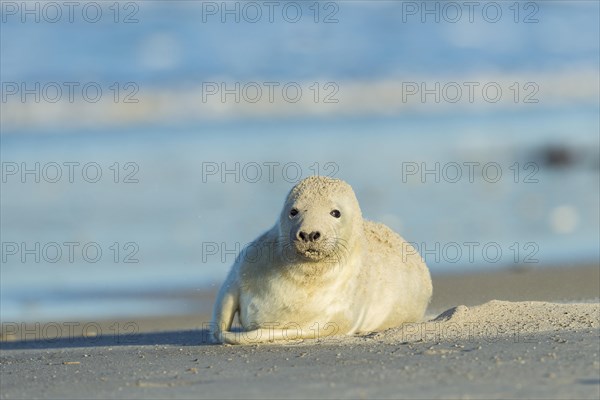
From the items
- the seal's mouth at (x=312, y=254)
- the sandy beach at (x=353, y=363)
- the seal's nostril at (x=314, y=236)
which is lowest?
the sandy beach at (x=353, y=363)

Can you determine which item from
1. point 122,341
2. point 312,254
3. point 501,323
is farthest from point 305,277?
point 122,341

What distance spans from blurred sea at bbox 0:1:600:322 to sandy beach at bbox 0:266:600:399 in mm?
2512

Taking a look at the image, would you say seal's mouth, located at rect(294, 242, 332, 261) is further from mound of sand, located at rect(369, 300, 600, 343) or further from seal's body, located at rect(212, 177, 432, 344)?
mound of sand, located at rect(369, 300, 600, 343)

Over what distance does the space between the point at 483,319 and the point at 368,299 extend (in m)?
1.01

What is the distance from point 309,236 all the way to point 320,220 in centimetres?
15

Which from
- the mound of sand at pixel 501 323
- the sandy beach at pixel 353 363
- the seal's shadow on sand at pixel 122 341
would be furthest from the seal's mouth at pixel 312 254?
the seal's shadow on sand at pixel 122 341

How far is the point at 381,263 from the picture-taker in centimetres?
838

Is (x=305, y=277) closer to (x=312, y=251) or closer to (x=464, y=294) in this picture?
(x=312, y=251)

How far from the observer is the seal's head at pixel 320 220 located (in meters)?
7.33

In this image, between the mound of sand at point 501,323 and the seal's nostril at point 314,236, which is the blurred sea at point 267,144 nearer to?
the seal's nostril at point 314,236

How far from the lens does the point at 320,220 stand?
291 inches

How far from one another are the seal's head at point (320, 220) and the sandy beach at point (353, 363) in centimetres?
52

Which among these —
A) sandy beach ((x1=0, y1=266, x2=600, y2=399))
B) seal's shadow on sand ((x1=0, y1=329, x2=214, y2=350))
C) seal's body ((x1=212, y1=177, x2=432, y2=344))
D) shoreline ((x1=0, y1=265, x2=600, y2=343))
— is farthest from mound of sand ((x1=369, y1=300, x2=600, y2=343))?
seal's shadow on sand ((x1=0, y1=329, x2=214, y2=350))

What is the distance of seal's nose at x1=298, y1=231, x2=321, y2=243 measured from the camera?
727cm
